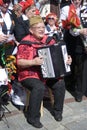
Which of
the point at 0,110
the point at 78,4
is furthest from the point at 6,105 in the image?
the point at 78,4

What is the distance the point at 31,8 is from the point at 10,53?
0.90 meters

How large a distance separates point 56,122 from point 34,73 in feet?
2.51

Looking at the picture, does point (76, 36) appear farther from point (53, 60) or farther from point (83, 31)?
point (53, 60)

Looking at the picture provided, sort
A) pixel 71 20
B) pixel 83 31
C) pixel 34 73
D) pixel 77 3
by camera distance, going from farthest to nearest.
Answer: pixel 77 3
pixel 71 20
pixel 83 31
pixel 34 73

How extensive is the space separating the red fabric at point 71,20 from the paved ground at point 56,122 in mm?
1265

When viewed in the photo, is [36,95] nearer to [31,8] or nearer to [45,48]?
[45,48]

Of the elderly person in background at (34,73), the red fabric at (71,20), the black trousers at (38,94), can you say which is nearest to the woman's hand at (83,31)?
the red fabric at (71,20)

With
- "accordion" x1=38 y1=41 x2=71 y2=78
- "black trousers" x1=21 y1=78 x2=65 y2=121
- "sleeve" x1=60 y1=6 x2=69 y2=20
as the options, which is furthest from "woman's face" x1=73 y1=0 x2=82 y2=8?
"black trousers" x1=21 y1=78 x2=65 y2=121

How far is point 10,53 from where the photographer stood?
5207mm

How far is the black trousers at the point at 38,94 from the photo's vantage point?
15.3ft

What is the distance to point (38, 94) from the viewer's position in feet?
15.3

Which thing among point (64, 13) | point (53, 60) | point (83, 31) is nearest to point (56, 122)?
point (53, 60)

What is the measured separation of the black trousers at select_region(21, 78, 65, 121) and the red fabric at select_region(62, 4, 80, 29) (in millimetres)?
970

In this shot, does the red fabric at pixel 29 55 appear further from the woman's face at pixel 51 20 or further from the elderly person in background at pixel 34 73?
the woman's face at pixel 51 20
